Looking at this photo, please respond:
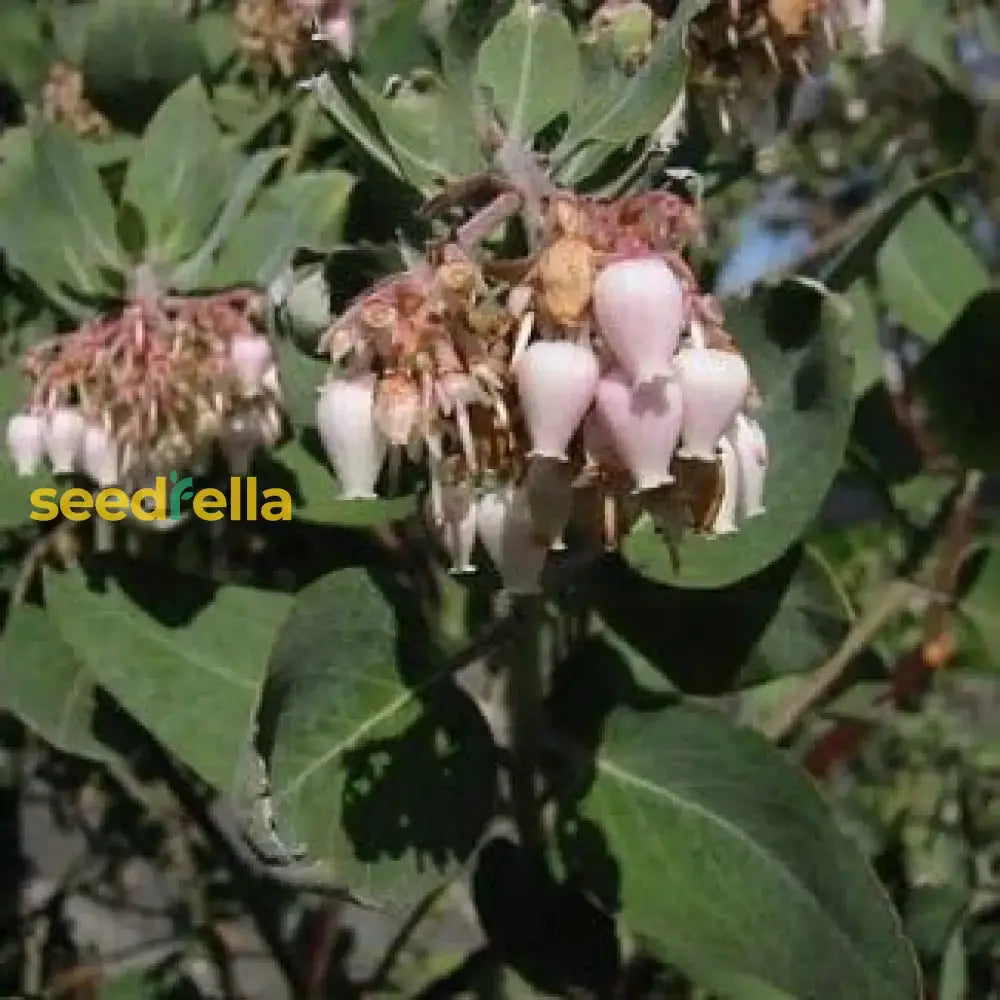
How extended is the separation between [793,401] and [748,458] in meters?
0.22

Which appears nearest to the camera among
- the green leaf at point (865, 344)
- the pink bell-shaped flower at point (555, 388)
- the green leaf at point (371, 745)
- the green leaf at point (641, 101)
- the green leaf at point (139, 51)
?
the pink bell-shaped flower at point (555, 388)

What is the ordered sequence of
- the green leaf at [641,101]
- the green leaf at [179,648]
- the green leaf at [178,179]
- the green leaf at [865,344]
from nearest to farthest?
the green leaf at [641,101] < the green leaf at [179,648] < the green leaf at [178,179] < the green leaf at [865,344]

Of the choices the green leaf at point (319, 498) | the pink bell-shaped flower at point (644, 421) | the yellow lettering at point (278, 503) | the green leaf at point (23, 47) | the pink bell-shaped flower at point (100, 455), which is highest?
the pink bell-shaped flower at point (644, 421)

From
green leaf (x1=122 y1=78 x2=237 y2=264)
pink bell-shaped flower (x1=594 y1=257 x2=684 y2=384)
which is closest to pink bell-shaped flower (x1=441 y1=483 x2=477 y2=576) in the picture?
pink bell-shaped flower (x1=594 y1=257 x2=684 y2=384)

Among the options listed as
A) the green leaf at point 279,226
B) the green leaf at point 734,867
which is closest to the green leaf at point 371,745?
the green leaf at point 734,867

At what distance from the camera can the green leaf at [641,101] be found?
31.5 inches

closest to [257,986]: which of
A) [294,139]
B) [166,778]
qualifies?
[166,778]

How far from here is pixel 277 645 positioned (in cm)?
96

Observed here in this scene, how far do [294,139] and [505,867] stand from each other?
1.59 feet

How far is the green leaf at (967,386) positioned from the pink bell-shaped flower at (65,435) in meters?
0.50

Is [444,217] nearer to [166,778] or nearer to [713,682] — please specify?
[713,682]

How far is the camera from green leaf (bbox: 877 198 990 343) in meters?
1.36

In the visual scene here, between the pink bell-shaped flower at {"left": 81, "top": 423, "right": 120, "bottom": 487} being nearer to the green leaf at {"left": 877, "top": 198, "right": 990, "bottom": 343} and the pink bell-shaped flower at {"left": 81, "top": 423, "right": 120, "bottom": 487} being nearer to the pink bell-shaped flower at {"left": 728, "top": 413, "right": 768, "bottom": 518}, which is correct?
the pink bell-shaped flower at {"left": 728, "top": 413, "right": 768, "bottom": 518}

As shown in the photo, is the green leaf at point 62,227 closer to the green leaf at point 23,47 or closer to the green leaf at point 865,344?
the green leaf at point 23,47
